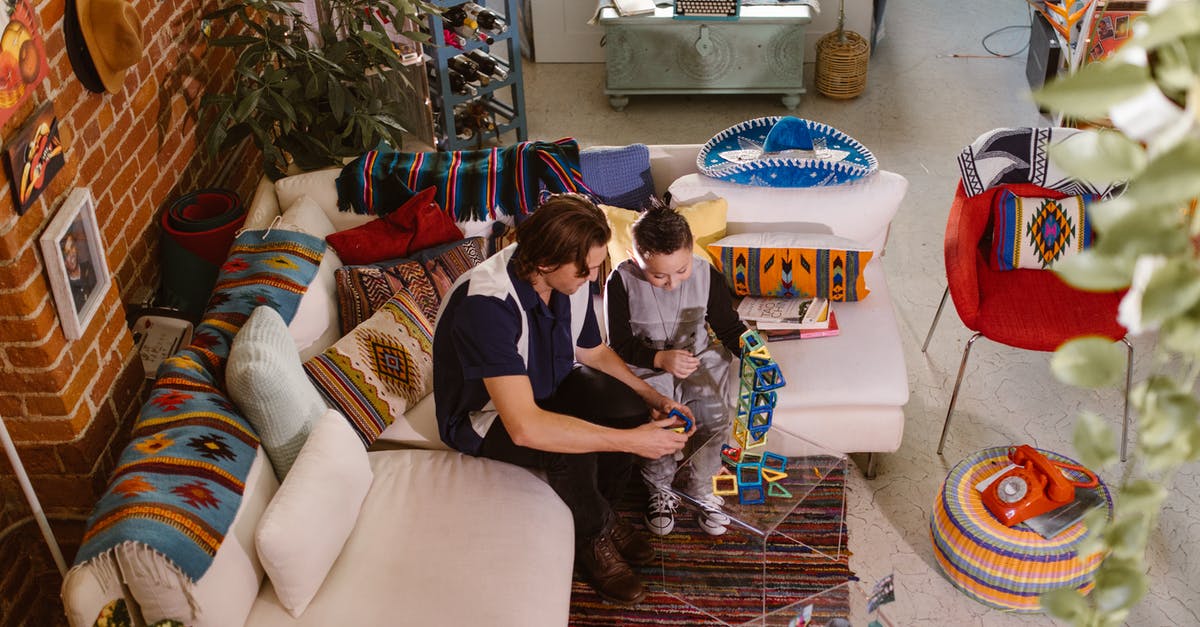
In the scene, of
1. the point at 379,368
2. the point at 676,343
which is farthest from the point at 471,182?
the point at 676,343

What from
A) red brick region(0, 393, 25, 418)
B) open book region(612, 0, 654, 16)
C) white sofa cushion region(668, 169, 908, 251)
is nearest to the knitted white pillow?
red brick region(0, 393, 25, 418)

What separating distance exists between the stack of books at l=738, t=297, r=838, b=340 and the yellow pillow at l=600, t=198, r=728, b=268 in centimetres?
21

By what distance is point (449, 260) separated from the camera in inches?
132

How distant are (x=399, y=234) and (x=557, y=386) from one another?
3.01 ft

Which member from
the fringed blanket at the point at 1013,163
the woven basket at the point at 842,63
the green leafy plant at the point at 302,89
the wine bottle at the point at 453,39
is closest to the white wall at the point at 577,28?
the woven basket at the point at 842,63

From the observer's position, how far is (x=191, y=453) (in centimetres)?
232

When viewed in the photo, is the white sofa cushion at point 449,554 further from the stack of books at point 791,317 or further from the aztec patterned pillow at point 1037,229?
the aztec patterned pillow at point 1037,229

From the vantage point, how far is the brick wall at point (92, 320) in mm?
2338

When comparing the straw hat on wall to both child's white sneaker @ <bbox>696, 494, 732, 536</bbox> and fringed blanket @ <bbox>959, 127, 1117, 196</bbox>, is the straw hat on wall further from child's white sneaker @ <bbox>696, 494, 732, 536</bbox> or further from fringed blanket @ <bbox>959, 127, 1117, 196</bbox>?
fringed blanket @ <bbox>959, 127, 1117, 196</bbox>

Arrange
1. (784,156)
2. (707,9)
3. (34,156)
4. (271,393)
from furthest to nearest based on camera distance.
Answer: (707,9)
(784,156)
(271,393)
(34,156)

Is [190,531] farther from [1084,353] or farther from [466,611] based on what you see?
[1084,353]

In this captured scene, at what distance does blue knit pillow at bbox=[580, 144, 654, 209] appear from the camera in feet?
11.7

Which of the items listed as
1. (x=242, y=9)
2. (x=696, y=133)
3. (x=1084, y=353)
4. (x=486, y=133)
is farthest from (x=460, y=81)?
(x=1084, y=353)

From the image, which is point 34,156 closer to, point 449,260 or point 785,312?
point 449,260
